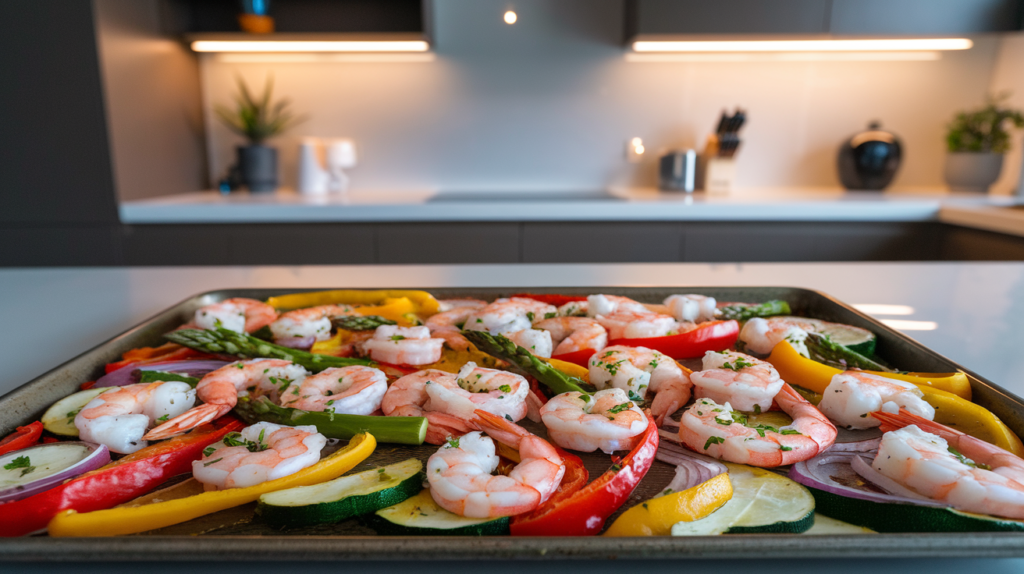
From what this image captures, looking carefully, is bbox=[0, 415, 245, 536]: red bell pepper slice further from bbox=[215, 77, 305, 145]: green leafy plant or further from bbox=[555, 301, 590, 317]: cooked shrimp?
bbox=[215, 77, 305, 145]: green leafy plant

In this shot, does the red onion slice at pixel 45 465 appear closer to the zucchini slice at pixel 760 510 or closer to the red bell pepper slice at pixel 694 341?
the zucchini slice at pixel 760 510

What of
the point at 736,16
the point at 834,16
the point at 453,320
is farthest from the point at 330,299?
the point at 834,16

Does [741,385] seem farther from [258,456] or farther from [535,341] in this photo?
[258,456]

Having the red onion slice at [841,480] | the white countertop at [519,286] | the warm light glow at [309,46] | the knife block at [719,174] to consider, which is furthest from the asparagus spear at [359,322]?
the knife block at [719,174]

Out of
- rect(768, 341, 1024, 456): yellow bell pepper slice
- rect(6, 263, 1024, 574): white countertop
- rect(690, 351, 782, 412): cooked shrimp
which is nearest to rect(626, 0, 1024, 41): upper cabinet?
rect(6, 263, 1024, 574): white countertop

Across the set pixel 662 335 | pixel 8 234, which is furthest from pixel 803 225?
pixel 8 234

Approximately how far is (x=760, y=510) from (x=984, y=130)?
3.82m

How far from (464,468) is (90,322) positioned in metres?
0.93

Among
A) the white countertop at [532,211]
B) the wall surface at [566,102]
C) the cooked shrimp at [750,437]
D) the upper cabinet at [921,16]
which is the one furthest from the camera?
the wall surface at [566,102]

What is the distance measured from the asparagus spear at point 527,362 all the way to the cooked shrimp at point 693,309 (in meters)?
0.31

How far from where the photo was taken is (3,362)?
3.06 feet

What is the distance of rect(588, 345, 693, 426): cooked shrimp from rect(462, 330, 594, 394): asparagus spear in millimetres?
40

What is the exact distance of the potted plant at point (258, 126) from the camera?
11.1 feet

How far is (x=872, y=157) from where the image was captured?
133 inches
